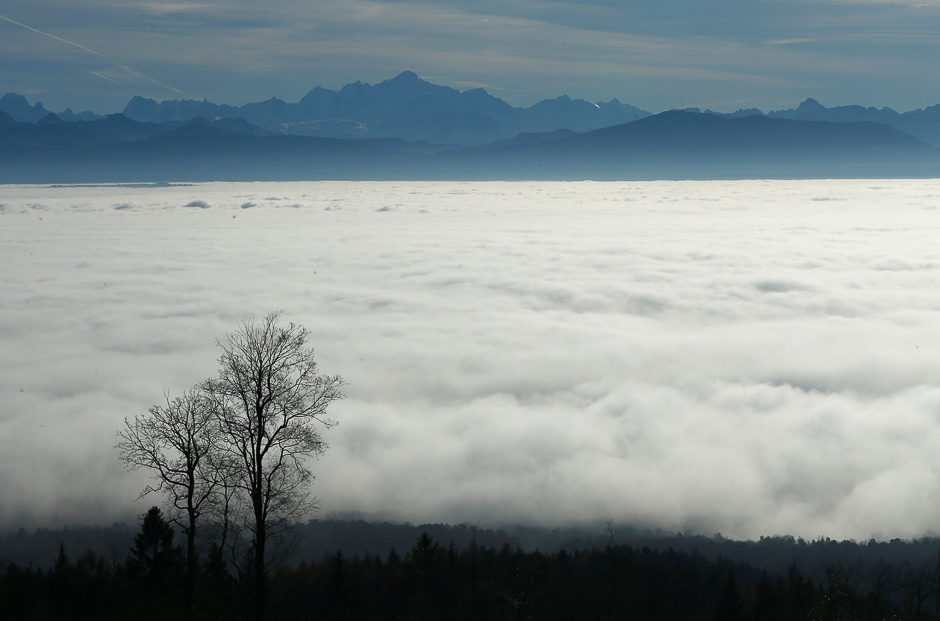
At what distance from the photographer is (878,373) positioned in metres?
170

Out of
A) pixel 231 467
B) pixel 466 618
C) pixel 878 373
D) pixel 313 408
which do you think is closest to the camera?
pixel 231 467

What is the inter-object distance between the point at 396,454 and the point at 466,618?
2619 inches

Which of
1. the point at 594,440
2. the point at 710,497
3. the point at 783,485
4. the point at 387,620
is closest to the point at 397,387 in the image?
the point at 594,440

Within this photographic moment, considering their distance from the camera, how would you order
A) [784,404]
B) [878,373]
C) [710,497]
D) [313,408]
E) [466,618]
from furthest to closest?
[878,373]
[784,404]
[710,497]
[466,618]
[313,408]

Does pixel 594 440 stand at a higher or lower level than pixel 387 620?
higher

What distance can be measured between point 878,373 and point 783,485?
189ft

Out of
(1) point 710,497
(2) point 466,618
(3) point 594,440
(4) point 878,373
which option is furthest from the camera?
(4) point 878,373

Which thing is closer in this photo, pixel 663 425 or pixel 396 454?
pixel 396 454

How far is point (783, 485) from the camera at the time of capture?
131 metres

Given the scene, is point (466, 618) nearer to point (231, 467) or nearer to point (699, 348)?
point (231, 467)

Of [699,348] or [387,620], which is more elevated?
[699,348]

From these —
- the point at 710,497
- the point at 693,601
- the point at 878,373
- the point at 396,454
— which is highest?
the point at 878,373

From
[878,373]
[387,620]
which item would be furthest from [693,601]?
[878,373]

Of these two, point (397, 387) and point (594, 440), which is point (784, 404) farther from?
point (397, 387)
